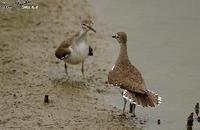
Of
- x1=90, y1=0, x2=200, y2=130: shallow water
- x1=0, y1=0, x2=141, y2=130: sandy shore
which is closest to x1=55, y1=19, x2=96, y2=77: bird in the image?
x1=0, y1=0, x2=141, y2=130: sandy shore

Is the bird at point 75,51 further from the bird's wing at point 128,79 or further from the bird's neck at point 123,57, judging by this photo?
the bird's wing at point 128,79

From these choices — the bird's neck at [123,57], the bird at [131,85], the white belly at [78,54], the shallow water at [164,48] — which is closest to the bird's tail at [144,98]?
the bird at [131,85]

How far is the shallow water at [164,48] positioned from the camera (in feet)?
38.3

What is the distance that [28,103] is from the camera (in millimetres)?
11594

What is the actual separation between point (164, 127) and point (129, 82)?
2.65ft

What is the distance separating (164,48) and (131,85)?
12.3ft

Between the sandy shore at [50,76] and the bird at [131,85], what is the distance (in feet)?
1.38

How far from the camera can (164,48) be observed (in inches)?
579

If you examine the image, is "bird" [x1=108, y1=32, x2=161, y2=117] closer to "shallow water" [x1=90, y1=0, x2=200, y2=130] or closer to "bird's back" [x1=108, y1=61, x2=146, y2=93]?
"bird's back" [x1=108, y1=61, x2=146, y2=93]

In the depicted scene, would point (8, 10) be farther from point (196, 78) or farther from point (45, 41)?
point (196, 78)

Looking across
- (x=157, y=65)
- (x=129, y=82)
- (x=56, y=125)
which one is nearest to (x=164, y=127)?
(x=129, y=82)

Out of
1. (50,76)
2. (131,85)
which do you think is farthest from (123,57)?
(50,76)

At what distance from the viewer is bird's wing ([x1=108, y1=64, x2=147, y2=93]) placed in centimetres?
1099

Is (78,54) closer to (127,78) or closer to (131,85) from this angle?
(127,78)
